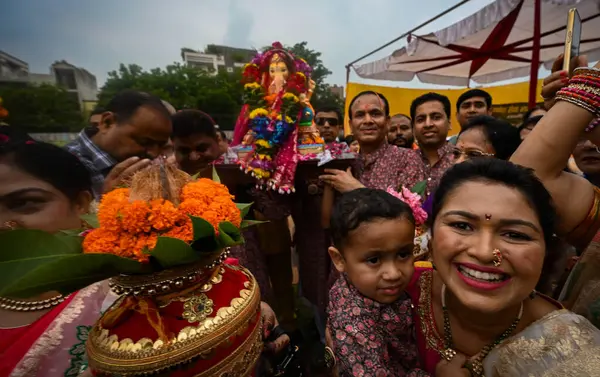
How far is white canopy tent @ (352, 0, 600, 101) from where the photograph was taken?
5434 millimetres

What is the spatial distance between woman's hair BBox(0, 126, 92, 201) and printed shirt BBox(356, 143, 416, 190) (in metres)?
2.38

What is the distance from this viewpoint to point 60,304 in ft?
4.10

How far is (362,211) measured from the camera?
1604 mm

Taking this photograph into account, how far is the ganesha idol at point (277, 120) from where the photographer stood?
2.52 m

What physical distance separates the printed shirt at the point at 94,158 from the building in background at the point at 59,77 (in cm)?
32

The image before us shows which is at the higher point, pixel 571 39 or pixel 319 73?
pixel 319 73

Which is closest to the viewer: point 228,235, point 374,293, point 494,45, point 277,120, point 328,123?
point 228,235

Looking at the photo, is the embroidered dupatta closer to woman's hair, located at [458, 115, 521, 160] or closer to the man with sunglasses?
woman's hair, located at [458, 115, 521, 160]

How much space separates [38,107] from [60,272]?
84 cm

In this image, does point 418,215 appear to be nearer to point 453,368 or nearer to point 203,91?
point 453,368

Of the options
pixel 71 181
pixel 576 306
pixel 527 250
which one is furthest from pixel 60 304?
pixel 576 306

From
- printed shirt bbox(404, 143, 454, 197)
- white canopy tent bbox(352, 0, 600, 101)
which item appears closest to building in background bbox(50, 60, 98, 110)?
printed shirt bbox(404, 143, 454, 197)

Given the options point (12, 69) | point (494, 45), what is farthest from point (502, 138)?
point (494, 45)

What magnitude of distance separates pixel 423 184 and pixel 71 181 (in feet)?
7.87
